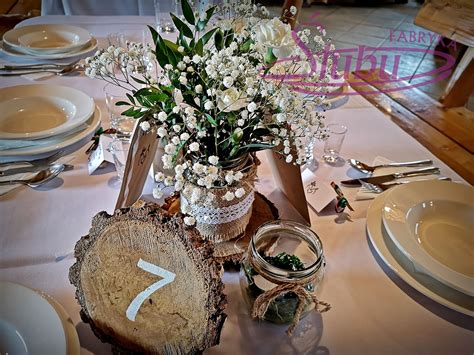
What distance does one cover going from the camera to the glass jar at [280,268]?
0.54m

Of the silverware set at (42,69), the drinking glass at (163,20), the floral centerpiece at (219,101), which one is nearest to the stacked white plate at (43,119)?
the silverware set at (42,69)

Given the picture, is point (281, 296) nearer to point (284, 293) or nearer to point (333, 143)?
point (284, 293)

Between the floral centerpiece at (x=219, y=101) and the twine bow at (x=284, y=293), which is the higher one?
the floral centerpiece at (x=219, y=101)

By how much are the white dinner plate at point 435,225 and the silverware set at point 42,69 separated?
107 cm

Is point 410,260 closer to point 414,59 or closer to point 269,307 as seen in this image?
point 269,307

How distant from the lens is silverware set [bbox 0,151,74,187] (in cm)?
80

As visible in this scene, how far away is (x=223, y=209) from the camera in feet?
2.11

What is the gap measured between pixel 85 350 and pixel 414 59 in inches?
181

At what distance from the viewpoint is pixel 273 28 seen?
20.3 inches

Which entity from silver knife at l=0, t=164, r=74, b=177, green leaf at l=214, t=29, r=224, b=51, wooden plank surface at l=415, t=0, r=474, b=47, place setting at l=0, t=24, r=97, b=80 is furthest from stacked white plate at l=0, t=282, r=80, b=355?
wooden plank surface at l=415, t=0, r=474, b=47

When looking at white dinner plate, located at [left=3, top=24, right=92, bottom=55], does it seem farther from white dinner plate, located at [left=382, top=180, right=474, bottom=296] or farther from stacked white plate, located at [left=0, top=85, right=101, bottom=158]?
white dinner plate, located at [left=382, top=180, right=474, bottom=296]

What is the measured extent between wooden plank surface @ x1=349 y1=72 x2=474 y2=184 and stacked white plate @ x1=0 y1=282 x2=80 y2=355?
0.93 metres

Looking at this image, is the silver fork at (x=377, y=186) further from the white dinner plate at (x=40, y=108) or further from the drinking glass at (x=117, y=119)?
the white dinner plate at (x=40, y=108)

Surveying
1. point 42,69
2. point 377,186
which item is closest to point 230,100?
point 377,186
